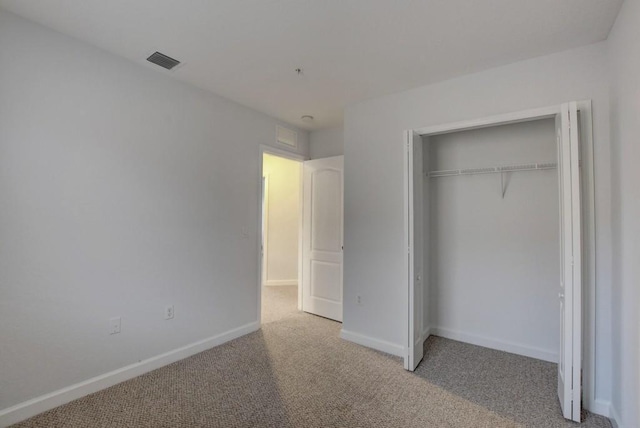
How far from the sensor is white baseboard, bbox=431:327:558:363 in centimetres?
284

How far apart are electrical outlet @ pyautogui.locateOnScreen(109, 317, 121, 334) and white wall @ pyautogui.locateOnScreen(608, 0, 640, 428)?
11.1 ft

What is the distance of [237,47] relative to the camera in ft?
7.52

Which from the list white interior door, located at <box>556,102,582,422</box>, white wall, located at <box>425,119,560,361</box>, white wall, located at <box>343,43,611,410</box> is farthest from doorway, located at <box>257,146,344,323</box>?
white interior door, located at <box>556,102,582,422</box>

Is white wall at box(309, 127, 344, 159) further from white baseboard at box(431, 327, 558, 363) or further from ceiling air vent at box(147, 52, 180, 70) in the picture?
white baseboard at box(431, 327, 558, 363)

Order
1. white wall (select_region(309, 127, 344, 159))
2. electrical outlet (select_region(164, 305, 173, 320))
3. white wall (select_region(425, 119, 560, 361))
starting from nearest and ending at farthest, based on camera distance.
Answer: electrical outlet (select_region(164, 305, 173, 320))
white wall (select_region(425, 119, 560, 361))
white wall (select_region(309, 127, 344, 159))

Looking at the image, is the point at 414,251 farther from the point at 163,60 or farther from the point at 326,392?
the point at 163,60

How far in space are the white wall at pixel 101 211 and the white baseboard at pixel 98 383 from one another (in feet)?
0.15

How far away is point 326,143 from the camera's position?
169 inches

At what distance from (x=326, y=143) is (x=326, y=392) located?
309 centimetres

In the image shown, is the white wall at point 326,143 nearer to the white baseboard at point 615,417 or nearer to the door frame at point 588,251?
the door frame at point 588,251

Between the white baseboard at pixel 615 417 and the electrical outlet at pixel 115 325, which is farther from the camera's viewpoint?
the electrical outlet at pixel 115 325

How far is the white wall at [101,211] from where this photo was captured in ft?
6.48

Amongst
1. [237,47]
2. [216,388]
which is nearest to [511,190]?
[237,47]

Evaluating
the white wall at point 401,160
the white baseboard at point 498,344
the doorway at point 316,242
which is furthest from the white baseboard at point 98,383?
the white baseboard at point 498,344
